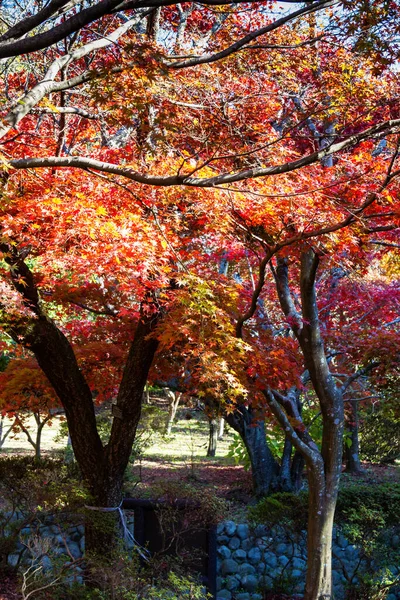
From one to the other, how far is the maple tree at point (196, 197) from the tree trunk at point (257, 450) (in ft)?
9.93

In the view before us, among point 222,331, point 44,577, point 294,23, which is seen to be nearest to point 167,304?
point 222,331

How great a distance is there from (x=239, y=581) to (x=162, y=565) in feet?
7.42

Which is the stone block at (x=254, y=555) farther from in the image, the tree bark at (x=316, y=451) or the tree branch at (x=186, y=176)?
the tree branch at (x=186, y=176)

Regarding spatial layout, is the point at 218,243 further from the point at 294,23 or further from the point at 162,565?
the point at 162,565

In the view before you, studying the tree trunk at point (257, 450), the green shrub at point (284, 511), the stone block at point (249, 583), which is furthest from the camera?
the tree trunk at point (257, 450)

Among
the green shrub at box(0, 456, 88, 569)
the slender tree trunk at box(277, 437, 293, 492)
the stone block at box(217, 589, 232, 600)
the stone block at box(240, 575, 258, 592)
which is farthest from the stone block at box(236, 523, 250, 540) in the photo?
the green shrub at box(0, 456, 88, 569)

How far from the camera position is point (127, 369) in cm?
686

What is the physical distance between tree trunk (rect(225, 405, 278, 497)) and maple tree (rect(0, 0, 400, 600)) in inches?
119

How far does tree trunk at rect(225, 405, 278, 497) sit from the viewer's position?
10.2 metres

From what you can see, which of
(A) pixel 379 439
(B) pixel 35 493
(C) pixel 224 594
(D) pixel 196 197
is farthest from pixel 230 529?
(A) pixel 379 439

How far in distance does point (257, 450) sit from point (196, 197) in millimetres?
5964

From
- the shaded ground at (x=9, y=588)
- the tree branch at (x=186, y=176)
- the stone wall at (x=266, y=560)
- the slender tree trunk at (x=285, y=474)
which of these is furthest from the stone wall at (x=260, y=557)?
the tree branch at (x=186, y=176)

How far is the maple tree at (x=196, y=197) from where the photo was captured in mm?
4918

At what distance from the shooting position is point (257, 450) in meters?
10.3
